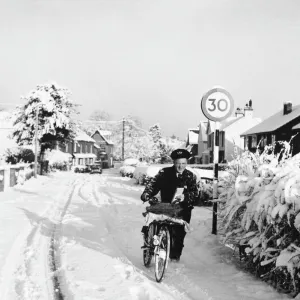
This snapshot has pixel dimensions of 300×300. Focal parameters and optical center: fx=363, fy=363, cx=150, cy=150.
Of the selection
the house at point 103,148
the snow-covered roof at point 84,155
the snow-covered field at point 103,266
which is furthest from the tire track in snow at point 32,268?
the house at point 103,148

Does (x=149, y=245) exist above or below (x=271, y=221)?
below

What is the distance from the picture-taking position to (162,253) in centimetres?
501

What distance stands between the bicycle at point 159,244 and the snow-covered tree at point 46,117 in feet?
111

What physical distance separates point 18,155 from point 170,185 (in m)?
35.8

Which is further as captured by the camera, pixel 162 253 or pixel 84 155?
pixel 84 155

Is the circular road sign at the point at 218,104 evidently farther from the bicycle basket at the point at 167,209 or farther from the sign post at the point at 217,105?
the bicycle basket at the point at 167,209

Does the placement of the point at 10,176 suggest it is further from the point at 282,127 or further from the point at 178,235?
the point at 282,127

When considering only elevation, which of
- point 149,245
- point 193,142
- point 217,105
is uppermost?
point 193,142

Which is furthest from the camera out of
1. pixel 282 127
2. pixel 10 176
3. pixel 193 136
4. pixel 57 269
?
pixel 193 136

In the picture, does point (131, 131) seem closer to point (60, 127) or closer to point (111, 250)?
point (60, 127)

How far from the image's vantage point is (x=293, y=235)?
4.24m

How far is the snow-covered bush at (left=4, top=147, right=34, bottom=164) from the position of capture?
1487 inches

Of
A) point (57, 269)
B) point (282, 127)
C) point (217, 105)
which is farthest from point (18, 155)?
point (57, 269)

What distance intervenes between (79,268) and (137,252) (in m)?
1.51
